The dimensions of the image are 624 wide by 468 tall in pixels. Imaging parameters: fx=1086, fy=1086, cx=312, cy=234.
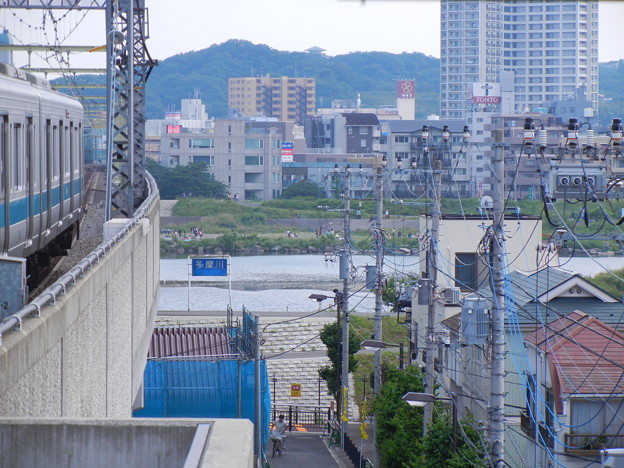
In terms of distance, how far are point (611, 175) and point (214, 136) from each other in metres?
71.4

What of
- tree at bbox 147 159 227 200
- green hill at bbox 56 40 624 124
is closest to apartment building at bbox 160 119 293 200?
tree at bbox 147 159 227 200

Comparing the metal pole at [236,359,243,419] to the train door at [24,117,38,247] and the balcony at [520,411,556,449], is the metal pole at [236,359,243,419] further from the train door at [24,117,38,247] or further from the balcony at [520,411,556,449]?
the train door at [24,117,38,247]

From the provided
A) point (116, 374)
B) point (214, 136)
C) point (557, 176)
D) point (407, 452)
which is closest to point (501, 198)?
point (557, 176)

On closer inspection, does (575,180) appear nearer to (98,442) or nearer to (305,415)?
(98,442)

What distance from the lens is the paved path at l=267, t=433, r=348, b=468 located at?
1934cm

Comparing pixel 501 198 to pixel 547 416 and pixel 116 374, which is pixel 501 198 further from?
pixel 547 416

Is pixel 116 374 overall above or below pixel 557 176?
below

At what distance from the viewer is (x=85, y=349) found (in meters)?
6.99

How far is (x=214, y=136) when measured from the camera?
81312mm

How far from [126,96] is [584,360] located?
23.8 feet

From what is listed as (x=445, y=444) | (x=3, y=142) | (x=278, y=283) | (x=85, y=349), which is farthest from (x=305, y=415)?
(x=278, y=283)

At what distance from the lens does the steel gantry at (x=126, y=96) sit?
14500 mm

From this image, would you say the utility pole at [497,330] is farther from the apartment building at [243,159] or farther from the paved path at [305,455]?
the apartment building at [243,159]

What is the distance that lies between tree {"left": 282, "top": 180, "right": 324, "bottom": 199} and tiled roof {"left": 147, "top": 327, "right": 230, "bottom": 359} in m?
55.2
